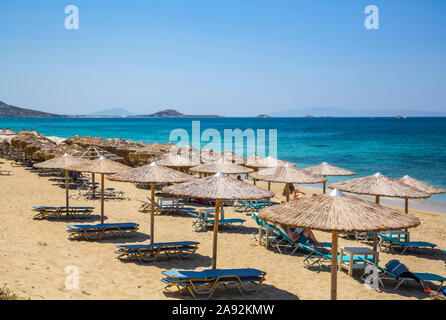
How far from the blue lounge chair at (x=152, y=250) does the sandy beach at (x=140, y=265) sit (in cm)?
20

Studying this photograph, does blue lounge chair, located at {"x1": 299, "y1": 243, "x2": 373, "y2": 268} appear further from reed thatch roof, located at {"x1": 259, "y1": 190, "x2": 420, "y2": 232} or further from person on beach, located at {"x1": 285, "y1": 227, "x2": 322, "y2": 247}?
reed thatch roof, located at {"x1": 259, "y1": 190, "x2": 420, "y2": 232}

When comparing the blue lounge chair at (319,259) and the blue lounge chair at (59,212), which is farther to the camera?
the blue lounge chair at (59,212)

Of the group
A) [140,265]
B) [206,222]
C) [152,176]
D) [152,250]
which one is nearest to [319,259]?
[152,250]

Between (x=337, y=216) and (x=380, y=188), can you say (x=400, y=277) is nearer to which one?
(x=380, y=188)

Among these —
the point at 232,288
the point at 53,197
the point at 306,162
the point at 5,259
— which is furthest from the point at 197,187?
the point at 306,162

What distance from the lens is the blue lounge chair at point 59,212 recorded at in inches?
415

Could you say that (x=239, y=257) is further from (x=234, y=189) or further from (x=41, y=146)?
(x=41, y=146)

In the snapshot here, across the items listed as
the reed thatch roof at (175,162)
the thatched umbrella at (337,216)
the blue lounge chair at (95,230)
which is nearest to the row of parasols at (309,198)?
the thatched umbrella at (337,216)

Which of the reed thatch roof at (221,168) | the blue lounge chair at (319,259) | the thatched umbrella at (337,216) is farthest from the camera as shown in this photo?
the reed thatch roof at (221,168)

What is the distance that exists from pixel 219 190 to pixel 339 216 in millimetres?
2071

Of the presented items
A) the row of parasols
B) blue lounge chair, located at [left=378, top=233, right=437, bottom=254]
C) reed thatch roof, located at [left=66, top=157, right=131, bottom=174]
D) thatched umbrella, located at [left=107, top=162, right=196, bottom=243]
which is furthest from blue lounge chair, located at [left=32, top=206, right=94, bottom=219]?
blue lounge chair, located at [left=378, top=233, right=437, bottom=254]

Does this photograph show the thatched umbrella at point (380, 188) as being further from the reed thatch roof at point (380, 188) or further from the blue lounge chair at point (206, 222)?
the blue lounge chair at point (206, 222)

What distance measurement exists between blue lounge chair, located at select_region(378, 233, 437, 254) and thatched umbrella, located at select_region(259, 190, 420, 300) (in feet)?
15.9
